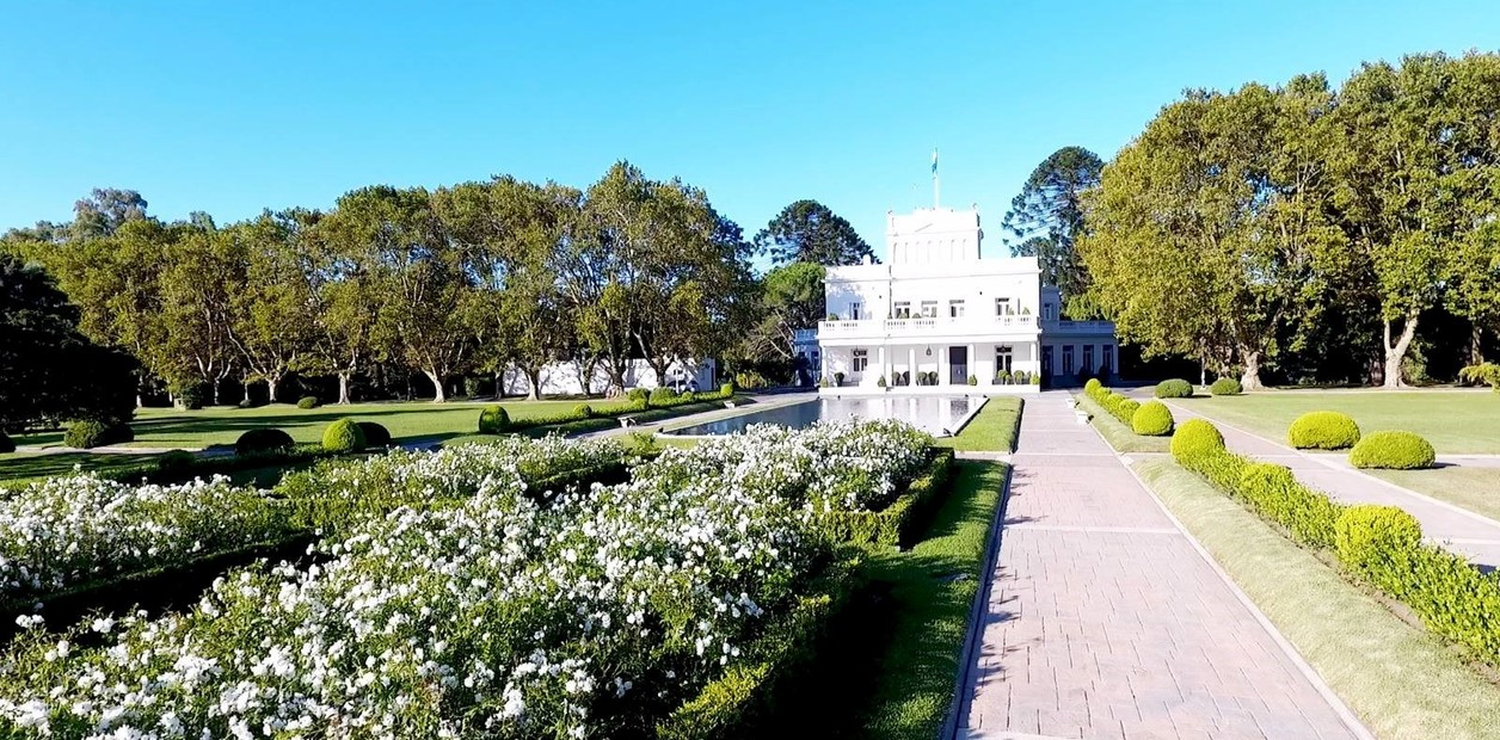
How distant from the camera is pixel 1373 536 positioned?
6.39 metres

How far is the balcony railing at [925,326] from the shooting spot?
4019 centimetres

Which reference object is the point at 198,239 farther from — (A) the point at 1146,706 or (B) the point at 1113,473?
(A) the point at 1146,706

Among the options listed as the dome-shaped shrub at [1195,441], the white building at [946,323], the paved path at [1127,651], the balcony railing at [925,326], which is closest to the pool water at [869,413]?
the white building at [946,323]

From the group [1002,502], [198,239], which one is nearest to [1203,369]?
[1002,502]

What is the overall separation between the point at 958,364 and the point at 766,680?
42.3 meters

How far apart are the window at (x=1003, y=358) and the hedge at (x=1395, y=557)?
34275 millimetres

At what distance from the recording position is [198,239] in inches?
1512

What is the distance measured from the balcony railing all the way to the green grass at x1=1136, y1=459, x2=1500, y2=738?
3295 centimetres

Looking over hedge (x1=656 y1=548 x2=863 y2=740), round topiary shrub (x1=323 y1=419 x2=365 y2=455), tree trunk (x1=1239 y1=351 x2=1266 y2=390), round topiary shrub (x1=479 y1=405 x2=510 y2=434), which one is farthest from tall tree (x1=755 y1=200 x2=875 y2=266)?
hedge (x1=656 y1=548 x2=863 y2=740)

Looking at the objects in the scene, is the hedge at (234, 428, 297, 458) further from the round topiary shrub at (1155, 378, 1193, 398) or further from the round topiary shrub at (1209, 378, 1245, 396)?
the round topiary shrub at (1209, 378, 1245, 396)

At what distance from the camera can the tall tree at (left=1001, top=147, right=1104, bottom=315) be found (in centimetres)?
6044

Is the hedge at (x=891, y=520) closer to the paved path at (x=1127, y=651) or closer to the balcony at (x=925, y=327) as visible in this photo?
the paved path at (x=1127, y=651)

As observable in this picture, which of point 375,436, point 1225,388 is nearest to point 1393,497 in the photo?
point 375,436

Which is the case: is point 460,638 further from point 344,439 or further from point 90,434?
point 90,434
